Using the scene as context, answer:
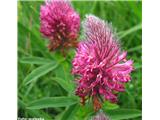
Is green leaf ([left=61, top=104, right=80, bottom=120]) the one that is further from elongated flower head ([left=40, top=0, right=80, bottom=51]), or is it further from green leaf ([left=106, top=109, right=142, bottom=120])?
elongated flower head ([left=40, top=0, right=80, bottom=51])

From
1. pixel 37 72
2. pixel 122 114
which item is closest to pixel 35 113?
pixel 37 72

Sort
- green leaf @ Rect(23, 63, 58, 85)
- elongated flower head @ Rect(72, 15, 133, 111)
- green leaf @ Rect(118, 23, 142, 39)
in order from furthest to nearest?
green leaf @ Rect(118, 23, 142, 39)
green leaf @ Rect(23, 63, 58, 85)
elongated flower head @ Rect(72, 15, 133, 111)

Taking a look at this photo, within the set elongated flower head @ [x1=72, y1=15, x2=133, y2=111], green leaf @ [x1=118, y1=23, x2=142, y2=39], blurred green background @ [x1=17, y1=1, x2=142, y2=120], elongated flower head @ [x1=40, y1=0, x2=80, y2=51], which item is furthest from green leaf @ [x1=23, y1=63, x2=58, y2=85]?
green leaf @ [x1=118, y1=23, x2=142, y2=39]

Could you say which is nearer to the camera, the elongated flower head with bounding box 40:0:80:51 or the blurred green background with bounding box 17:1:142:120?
the blurred green background with bounding box 17:1:142:120

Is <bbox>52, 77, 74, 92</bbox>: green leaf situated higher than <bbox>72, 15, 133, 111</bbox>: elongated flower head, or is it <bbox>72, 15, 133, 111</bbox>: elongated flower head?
<bbox>72, 15, 133, 111</bbox>: elongated flower head

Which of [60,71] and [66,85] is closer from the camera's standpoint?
[66,85]

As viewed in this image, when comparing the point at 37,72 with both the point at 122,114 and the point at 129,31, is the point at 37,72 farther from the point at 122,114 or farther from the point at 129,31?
the point at 129,31
